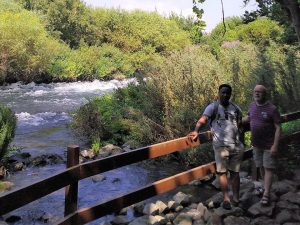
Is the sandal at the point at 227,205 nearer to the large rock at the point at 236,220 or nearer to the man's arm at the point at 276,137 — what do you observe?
the large rock at the point at 236,220

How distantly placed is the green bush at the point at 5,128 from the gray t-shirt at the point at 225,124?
249 inches

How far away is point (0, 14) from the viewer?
124ft

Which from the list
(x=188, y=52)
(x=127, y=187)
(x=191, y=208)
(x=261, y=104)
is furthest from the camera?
(x=188, y=52)

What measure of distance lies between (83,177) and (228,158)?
2.32 m

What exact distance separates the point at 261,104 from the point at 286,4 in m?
1.70

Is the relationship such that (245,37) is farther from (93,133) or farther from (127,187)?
(127,187)

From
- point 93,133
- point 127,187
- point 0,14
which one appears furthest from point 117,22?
point 127,187

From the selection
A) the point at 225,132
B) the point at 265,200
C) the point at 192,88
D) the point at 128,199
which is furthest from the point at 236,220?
the point at 192,88

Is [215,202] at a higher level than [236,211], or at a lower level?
lower

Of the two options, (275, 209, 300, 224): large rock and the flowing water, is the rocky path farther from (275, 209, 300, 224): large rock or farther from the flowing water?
the flowing water

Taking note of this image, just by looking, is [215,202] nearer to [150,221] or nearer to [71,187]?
[150,221]

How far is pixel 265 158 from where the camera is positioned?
5.88 metres

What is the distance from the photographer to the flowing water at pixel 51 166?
8.25 m

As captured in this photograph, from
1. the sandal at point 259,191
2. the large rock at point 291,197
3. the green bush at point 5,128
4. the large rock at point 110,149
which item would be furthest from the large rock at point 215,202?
the large rock at point 110,149
